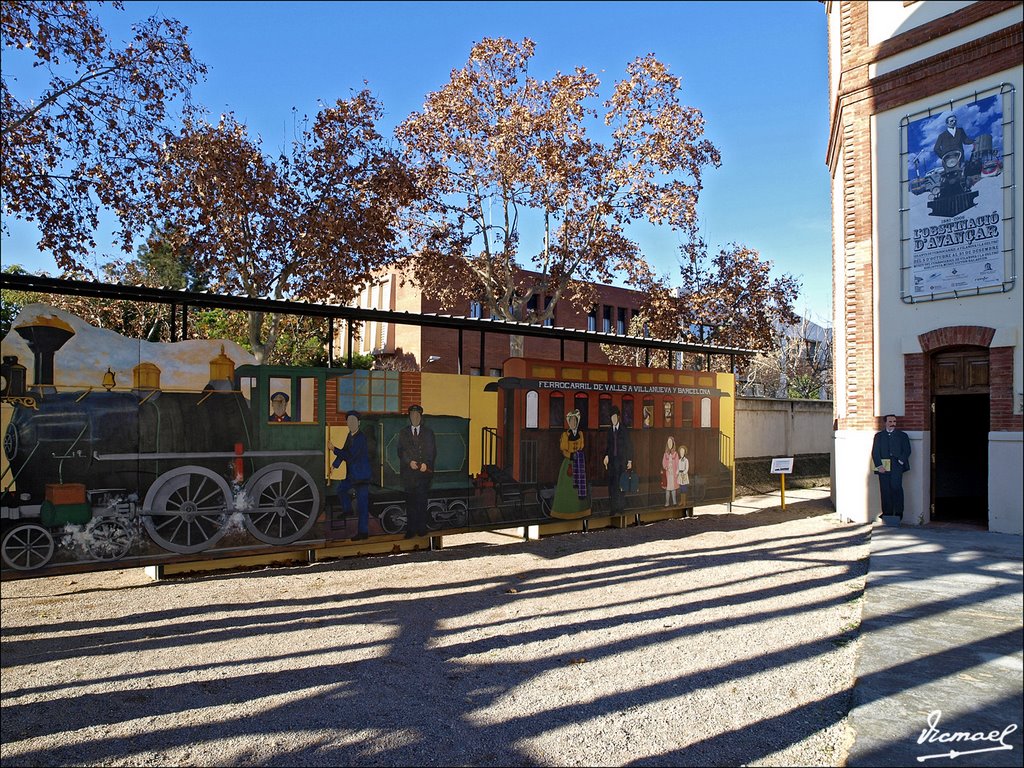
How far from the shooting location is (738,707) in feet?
15.1

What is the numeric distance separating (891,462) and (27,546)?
45.1ft

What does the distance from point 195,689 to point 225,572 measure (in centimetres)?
408

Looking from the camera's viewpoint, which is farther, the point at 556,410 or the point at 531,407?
the point at 556,410

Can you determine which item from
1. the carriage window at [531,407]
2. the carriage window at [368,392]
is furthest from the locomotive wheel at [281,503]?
the carriage window at [531,407]

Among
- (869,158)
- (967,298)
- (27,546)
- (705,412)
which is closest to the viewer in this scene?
(967,298)

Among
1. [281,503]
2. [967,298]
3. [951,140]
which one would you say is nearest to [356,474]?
[281,503]

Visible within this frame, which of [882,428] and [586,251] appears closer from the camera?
[882,428]

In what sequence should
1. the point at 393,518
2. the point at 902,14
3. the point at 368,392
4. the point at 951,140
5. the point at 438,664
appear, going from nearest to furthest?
the point at 902,14, the point at 951,140, the point at 438,664, the point at 368,392, the point at 393,518

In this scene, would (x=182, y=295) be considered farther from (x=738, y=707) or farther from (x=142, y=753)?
(x=738, y=707)

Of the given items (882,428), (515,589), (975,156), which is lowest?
(515,589)

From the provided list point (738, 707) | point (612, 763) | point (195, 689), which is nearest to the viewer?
point (612, 763)

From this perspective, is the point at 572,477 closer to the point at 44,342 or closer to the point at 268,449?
the point at 268,449

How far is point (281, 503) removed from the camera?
8906 mm

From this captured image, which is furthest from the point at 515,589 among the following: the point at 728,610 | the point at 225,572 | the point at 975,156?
the point at 975,156
